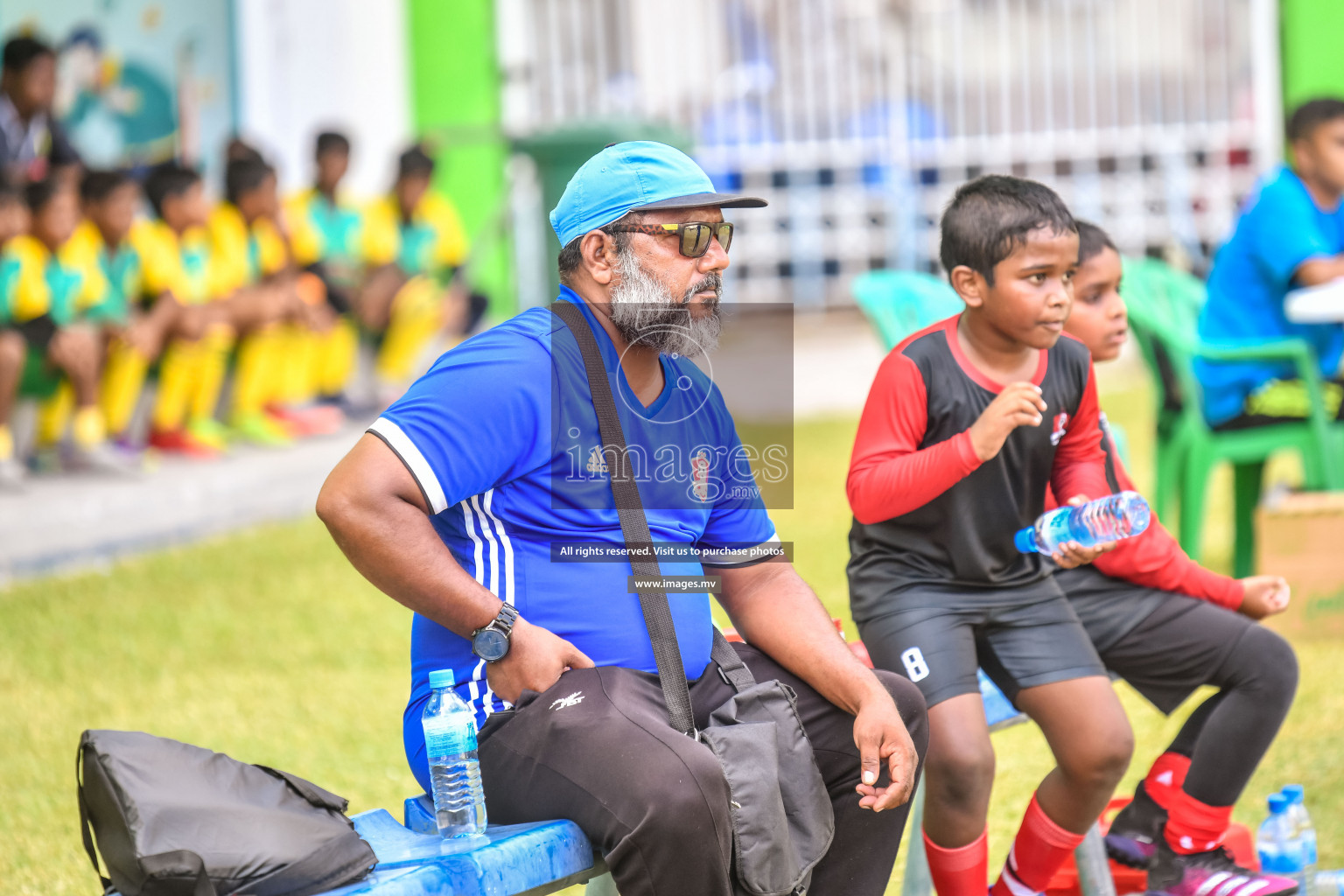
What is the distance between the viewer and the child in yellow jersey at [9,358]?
6637 millimetres

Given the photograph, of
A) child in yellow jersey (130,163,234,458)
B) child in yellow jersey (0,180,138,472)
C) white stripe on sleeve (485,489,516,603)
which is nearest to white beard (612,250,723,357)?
white stripe on sleeve (485,489,516,603)

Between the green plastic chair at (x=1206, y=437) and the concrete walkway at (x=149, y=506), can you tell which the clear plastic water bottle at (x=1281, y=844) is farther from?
the concrete walkway at (x=149, y=506)

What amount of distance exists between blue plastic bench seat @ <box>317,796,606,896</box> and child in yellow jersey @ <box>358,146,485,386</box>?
7.24m

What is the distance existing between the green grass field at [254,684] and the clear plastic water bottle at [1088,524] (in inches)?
20.2

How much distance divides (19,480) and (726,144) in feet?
27.0

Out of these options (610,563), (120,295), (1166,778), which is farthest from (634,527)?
(120,295)

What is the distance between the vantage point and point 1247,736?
2.92m

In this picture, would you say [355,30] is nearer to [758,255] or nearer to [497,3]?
[497,3]

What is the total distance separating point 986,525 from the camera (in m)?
2.93

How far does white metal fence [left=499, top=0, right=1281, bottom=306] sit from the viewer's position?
1339cm

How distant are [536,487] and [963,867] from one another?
1.04 m

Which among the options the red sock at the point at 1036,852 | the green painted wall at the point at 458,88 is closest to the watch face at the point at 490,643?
the red sock at the point at 1036,852

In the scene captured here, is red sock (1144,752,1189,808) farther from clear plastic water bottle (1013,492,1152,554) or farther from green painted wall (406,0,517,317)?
green painted wall (406,0,517,317)

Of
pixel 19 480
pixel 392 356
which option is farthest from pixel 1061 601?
pixel 392 356
